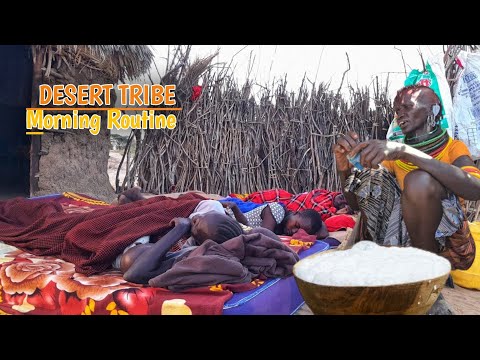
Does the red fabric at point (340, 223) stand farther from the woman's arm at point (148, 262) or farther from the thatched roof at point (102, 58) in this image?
the thatched roof at point (102, 58)

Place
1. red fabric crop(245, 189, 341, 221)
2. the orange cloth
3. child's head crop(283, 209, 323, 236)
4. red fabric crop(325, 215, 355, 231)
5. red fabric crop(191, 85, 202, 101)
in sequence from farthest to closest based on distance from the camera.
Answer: red fabric crop(191, 85, 202, 101) < red fabric crop(245, 189, 341, 221) < red fabric crop(325, 215, 355, 231) < child's head crop(283, 209, 323, 236) < the orange cloth

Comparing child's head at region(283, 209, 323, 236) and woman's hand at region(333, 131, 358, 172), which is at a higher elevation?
woman's hand at region(333, 131, 358, 172)

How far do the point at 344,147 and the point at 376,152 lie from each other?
7.2 inches

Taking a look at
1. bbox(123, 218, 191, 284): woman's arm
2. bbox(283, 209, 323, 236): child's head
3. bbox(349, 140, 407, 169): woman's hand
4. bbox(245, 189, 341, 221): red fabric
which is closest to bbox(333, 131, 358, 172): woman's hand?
bbox(349, 140, 407, 169): woman's hand

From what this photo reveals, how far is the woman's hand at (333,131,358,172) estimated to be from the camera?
1.59 metres

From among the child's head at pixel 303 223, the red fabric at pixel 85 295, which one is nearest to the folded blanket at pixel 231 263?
the red fabric at pixel 85 295

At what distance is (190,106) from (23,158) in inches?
64.1

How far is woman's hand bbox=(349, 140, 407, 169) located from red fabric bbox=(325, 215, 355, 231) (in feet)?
4.59

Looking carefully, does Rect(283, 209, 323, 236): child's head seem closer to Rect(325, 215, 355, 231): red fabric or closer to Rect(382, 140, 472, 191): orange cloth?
Rect(325, 215, 355, 231): red fabric

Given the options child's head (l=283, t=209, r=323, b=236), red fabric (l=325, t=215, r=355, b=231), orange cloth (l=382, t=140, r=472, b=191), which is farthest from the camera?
red fabric (l=325, t=215, r=355, b=231)

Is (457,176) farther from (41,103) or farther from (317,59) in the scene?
(41,103)

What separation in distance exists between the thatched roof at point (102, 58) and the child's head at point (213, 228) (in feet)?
8.98

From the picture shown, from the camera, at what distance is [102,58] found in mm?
3980

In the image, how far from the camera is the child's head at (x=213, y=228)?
174cm
